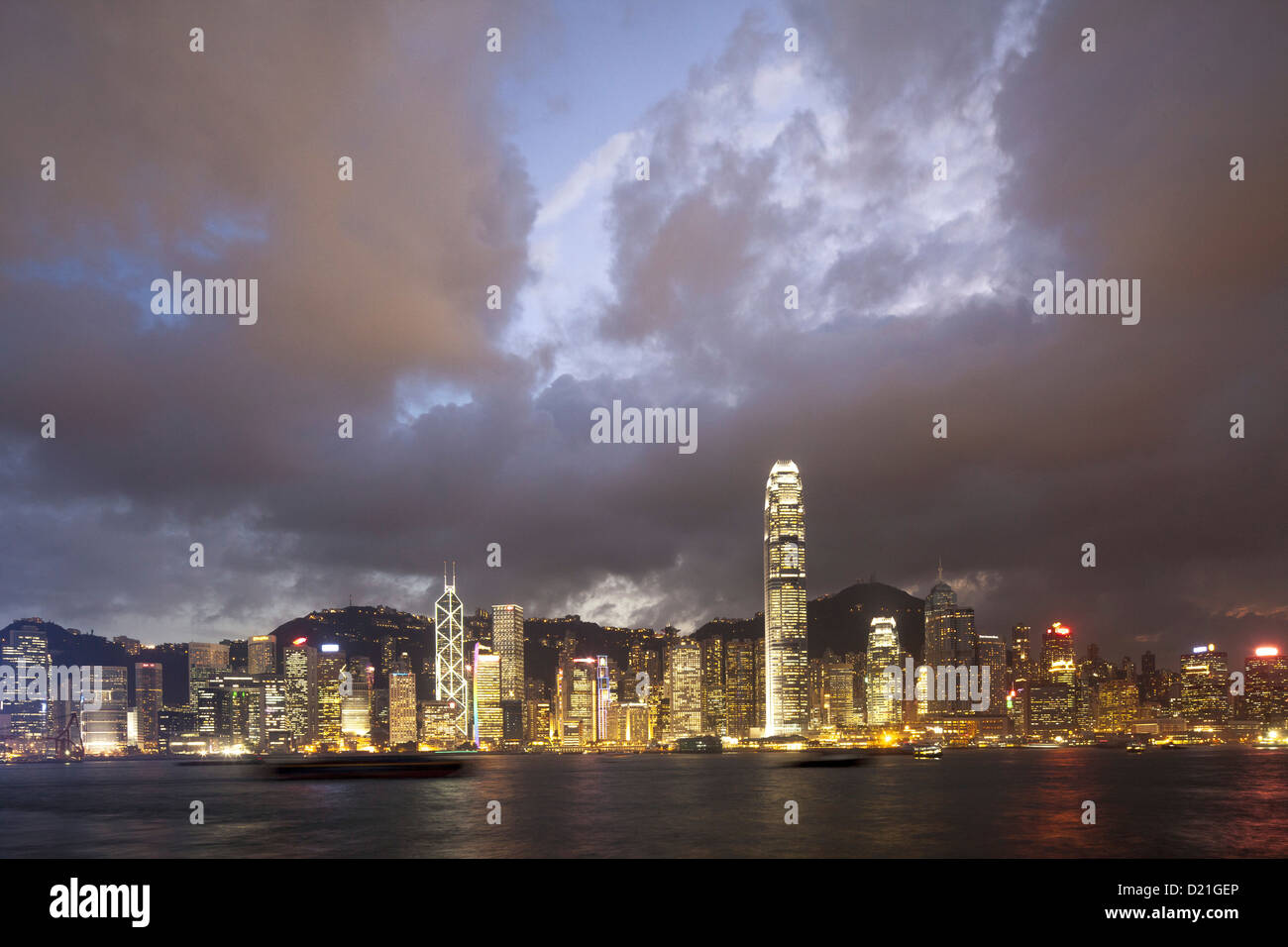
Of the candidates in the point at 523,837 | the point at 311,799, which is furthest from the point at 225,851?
the point at 311,799

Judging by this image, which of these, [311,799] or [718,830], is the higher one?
[718,830]

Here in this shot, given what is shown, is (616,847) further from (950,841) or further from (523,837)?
(950,841)
